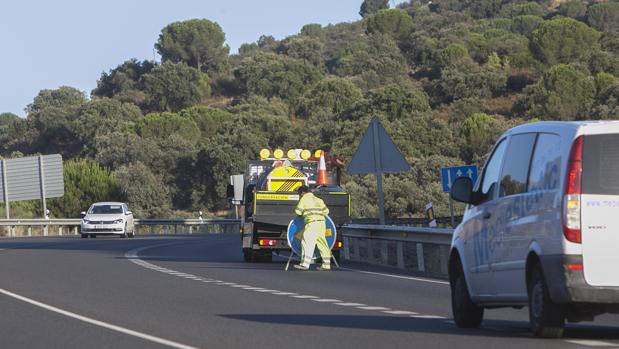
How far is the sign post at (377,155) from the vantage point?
93.2 ft

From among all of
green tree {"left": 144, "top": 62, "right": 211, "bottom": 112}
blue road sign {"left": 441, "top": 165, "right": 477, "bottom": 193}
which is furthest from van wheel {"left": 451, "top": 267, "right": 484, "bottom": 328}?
green tree {"left": 144, "top": 62, "right": 211, "bottom": 112}

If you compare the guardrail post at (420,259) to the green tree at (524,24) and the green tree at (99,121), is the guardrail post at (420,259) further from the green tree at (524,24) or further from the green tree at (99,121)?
the green tree at (524,24)

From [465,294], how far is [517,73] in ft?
372

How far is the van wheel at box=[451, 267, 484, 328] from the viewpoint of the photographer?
1359 cm

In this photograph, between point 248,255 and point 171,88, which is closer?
point 248,255

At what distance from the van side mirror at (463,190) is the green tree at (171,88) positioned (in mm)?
128615

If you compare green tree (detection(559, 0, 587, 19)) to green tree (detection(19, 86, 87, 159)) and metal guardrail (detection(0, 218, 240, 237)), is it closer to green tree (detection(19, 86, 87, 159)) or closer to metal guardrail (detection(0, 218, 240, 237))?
green tree (detection(19, 86, 87, 159))

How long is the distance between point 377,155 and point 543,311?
55.4ft

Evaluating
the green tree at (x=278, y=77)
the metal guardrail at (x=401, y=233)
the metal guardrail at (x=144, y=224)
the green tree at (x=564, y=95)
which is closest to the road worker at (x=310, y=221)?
the metal guardrail at (x=401, y=233)

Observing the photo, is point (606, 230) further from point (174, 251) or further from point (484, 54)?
point (484, 54)

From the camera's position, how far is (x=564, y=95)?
103m

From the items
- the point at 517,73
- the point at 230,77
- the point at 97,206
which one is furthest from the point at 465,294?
the point at 230,77

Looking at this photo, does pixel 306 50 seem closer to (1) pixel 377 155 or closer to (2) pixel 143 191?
(2) pixel 143 191

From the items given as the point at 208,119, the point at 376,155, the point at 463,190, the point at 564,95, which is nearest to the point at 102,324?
the point at 463,190
